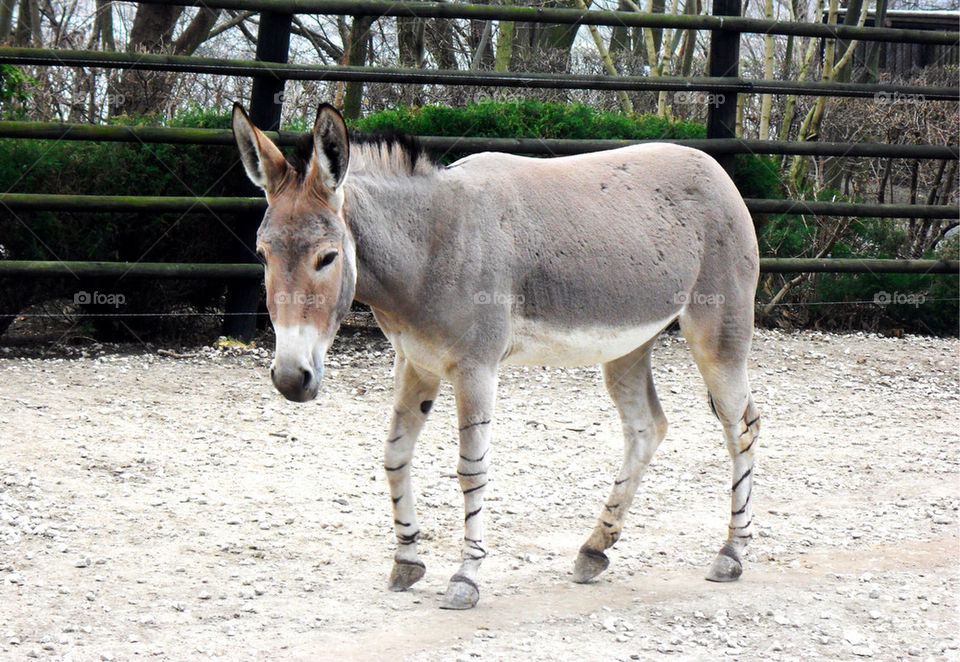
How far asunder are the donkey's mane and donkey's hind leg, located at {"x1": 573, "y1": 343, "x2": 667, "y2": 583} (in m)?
1.40

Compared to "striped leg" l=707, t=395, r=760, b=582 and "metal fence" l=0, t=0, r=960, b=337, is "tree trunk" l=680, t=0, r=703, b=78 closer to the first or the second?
"metal fence" l=0, t=0, r=960, b=337

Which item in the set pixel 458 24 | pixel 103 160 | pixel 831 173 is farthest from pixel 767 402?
pixel 458 24

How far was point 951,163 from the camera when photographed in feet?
36.0

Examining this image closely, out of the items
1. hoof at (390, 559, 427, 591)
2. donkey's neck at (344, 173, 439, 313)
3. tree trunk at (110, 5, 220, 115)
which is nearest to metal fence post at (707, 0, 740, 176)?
tree trunk at (110, 5, 220, 115)

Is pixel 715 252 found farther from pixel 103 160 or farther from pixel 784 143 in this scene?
pixel 103 160

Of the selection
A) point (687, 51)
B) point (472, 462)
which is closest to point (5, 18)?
point (687, 51)

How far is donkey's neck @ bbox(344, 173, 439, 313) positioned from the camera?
13.3 feet

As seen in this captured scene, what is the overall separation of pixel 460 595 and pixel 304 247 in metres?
1.56

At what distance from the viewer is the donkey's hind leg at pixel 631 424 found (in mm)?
4852

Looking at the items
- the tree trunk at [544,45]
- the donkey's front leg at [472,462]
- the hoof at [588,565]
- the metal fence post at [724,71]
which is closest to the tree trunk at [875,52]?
the tree trunk at [544,45]

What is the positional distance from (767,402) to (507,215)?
13.5ft

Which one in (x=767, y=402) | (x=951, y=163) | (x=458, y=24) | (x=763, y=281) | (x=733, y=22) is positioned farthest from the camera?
(x=458, y=24)

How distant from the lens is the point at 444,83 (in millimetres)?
8281

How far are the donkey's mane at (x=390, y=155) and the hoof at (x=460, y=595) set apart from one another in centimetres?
168
